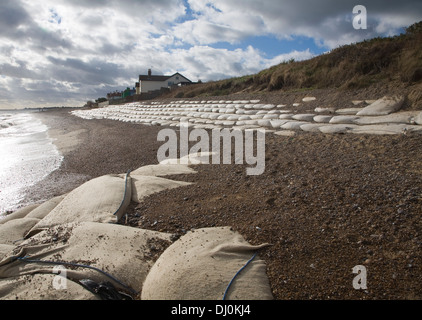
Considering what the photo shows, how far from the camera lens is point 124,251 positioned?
2.54 meters

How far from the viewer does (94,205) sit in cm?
358

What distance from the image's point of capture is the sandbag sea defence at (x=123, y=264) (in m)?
2.00

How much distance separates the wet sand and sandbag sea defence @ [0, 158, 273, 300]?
28cm

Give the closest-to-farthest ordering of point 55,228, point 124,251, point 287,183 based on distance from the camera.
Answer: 1. point 124,251
2. point 55,228
3. point 287,183

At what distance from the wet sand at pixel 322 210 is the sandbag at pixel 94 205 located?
0.22 m

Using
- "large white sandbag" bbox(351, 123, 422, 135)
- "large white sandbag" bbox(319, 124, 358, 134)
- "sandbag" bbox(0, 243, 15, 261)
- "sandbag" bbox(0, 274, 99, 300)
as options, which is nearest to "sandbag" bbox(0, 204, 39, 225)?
"sandbag" bbox(0, 243, 15, 261)

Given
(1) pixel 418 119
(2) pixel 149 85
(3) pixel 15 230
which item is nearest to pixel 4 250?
(3) pixel 15 230

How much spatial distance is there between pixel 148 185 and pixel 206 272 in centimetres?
240

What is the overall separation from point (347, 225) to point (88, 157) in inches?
293

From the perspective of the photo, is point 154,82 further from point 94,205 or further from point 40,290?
point 40,290

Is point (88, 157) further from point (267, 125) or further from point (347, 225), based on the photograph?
point (347, 225)

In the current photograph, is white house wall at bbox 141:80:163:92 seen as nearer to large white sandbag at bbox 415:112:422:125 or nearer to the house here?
the house

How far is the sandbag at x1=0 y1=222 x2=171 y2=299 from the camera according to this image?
2.22 meters
